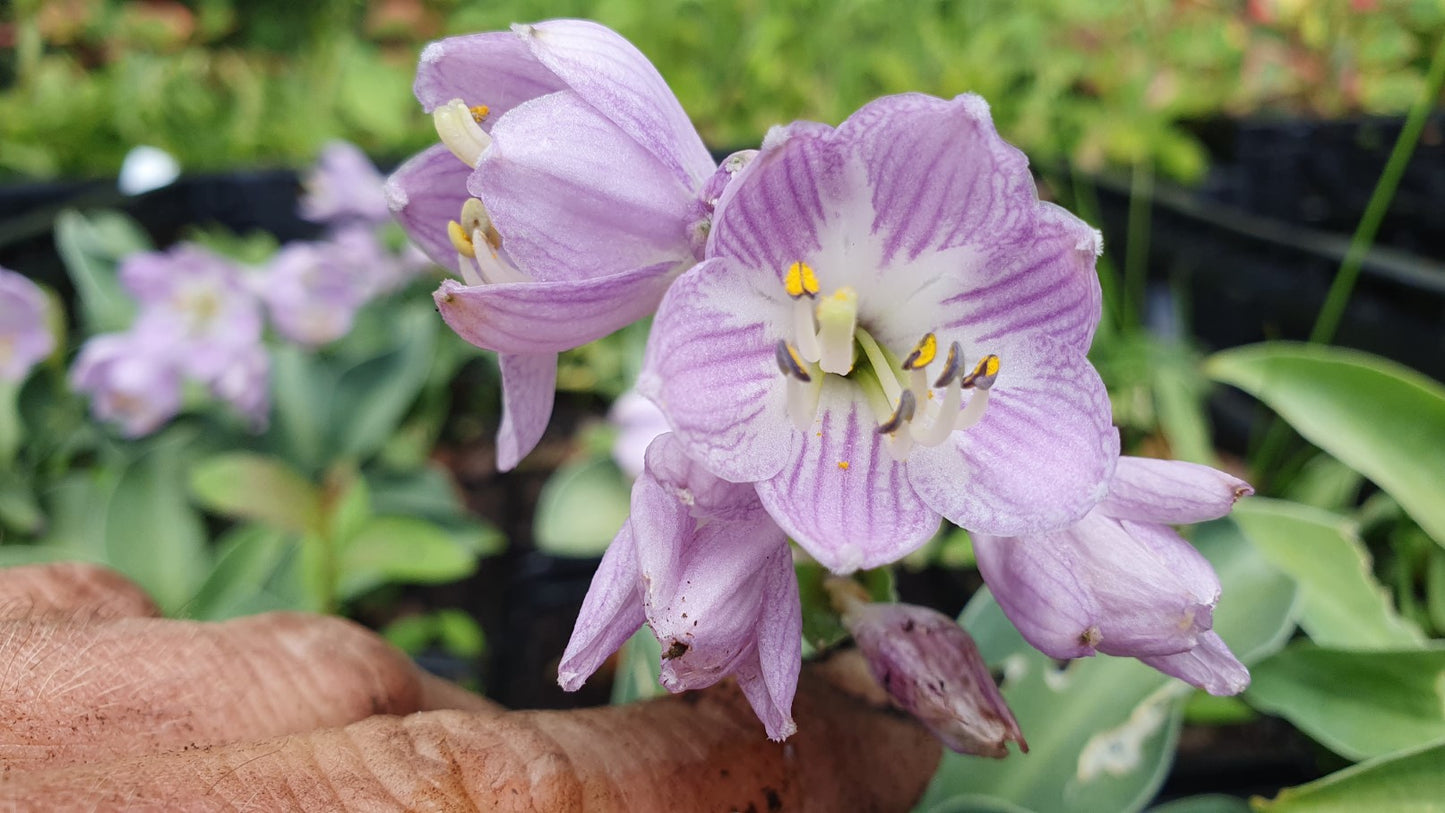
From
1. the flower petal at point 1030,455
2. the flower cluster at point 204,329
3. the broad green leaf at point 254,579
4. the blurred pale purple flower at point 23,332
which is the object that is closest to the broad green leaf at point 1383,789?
the flower petal at point 1030,455

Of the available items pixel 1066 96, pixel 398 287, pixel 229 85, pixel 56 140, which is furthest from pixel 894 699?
pixel 229 85

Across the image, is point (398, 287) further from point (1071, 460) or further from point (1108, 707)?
point (1071, 460)

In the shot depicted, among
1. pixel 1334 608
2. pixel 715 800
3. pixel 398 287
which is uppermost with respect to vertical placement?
pixel 715 800

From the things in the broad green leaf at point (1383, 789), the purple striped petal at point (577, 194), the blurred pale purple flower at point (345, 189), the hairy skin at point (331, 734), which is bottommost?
the blurred pale purple flower at point (345, 189)

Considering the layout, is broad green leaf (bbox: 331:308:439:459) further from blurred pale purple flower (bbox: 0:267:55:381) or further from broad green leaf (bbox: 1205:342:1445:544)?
broad green leaf (bbox: 1205:342:1445:544)

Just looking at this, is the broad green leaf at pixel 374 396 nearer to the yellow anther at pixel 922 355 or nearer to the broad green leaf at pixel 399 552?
the broad green leaf at pixel 399 552

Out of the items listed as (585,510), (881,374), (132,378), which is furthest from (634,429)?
(881,374)
